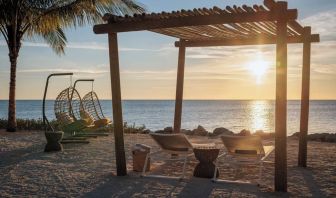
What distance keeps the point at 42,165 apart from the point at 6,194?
2.33 metres

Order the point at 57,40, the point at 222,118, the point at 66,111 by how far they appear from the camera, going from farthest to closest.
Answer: the point at 222,118, the point at 57,40, the point at 66,111

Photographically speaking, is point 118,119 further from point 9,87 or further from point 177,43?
point 9,87

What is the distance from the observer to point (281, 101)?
6223 mm

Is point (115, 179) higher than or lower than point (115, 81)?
lower

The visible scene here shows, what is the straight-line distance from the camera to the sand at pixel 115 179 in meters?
6.30

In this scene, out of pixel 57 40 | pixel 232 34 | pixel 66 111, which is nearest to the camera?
pixel 232 34

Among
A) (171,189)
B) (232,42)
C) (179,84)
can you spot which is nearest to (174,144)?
(171,189)

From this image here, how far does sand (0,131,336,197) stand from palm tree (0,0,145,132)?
6461mm

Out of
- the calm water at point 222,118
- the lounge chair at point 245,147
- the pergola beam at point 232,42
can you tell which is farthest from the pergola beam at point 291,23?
the calm water at point 222,118

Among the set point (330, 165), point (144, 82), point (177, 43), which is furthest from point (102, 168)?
point (144, 82)

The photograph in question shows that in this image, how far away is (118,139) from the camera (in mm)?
7473

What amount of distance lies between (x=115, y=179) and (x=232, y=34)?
3.40 m

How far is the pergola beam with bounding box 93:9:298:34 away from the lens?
20.4 ft

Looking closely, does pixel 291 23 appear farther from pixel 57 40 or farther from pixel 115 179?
pixel 57 40
